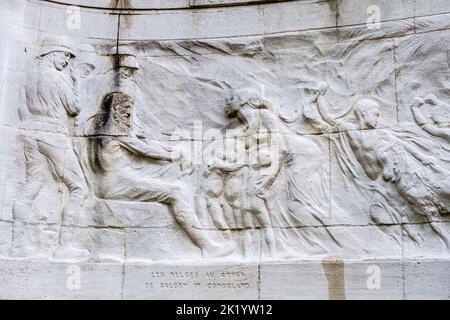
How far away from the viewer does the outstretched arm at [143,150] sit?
10508mm

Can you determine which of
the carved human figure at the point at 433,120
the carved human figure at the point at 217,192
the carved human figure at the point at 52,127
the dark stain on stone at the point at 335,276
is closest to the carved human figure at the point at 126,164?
the carved human figure at the point at 217,192

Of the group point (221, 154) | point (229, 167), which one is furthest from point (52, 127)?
point (229, 167)

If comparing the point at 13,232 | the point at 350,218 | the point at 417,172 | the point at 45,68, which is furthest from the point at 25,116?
the point at 417,172

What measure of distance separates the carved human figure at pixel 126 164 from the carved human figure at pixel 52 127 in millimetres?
315

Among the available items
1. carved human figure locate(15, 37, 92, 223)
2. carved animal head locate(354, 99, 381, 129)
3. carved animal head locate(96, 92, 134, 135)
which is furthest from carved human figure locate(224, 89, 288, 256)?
carved human figure locate(15, 37, 92, 223)

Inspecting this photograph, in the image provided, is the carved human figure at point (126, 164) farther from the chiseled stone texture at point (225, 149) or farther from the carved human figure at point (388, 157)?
the carved human figure at point (388, 157)

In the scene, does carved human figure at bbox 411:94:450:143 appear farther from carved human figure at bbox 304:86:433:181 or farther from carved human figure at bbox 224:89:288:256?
carved human figure at bbox 224:89:288:256

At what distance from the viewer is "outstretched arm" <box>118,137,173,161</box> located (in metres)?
10.5

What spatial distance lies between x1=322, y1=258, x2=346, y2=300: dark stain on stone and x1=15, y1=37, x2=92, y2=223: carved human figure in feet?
10.7

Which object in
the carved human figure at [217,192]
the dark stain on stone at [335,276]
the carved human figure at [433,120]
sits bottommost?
the dark stain on stone at [335,276]

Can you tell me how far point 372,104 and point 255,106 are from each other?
1515 millimetres

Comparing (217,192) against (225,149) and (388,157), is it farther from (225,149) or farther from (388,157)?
(388,157)

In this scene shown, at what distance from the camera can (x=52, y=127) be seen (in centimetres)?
1042
